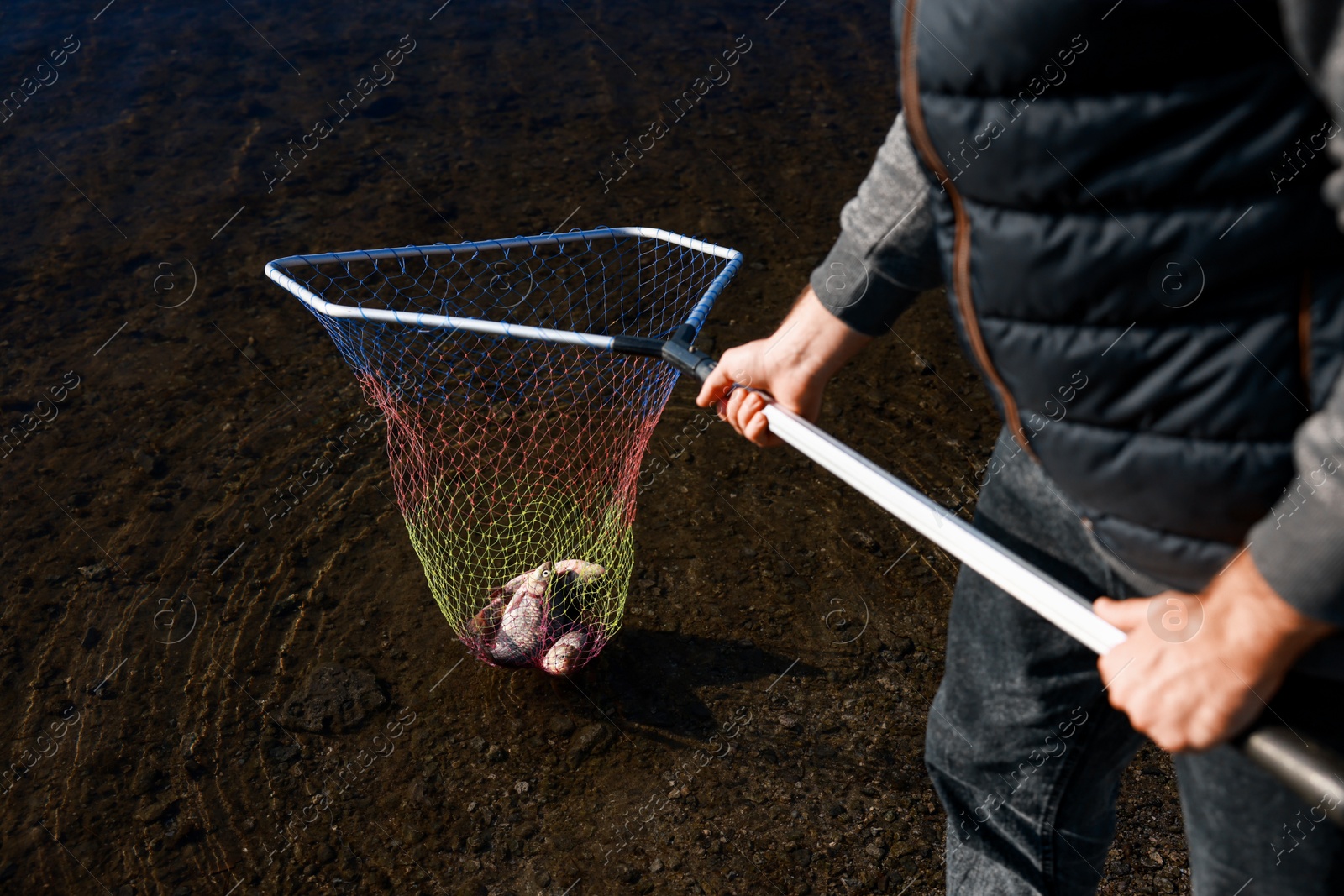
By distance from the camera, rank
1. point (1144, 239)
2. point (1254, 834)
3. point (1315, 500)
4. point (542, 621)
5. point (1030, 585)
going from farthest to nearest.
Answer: point (542, 621)
point (1030, 585)
point (1254, 834)
point (1144, 239)
point (1315, 500)

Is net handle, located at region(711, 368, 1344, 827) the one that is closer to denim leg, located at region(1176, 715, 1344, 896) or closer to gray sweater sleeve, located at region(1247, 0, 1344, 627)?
denim leg, located at region(1176, 715, 1344, 896)

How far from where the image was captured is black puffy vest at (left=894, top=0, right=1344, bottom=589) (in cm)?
87

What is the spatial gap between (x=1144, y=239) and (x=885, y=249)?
18.3 inches

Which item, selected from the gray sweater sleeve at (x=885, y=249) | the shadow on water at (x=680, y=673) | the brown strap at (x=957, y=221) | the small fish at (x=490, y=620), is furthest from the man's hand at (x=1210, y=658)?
the small fish at (x=490, y=620)

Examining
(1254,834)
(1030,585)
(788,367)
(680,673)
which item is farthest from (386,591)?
(1254,834)

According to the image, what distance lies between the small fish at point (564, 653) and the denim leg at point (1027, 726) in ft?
3.88

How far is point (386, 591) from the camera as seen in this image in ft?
9.57

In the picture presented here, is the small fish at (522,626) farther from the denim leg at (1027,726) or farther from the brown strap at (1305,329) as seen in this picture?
the brown strap at (1305,329)

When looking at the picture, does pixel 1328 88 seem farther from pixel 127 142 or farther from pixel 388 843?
pixel 127 142

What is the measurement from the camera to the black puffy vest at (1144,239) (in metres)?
0.87

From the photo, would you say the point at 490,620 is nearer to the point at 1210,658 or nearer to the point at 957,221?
the point at 957,221

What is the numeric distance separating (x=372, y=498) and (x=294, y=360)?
0.92 meters

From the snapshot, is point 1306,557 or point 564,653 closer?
point 1306,557

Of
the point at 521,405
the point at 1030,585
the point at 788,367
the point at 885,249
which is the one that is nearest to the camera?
the point at 1030,585
